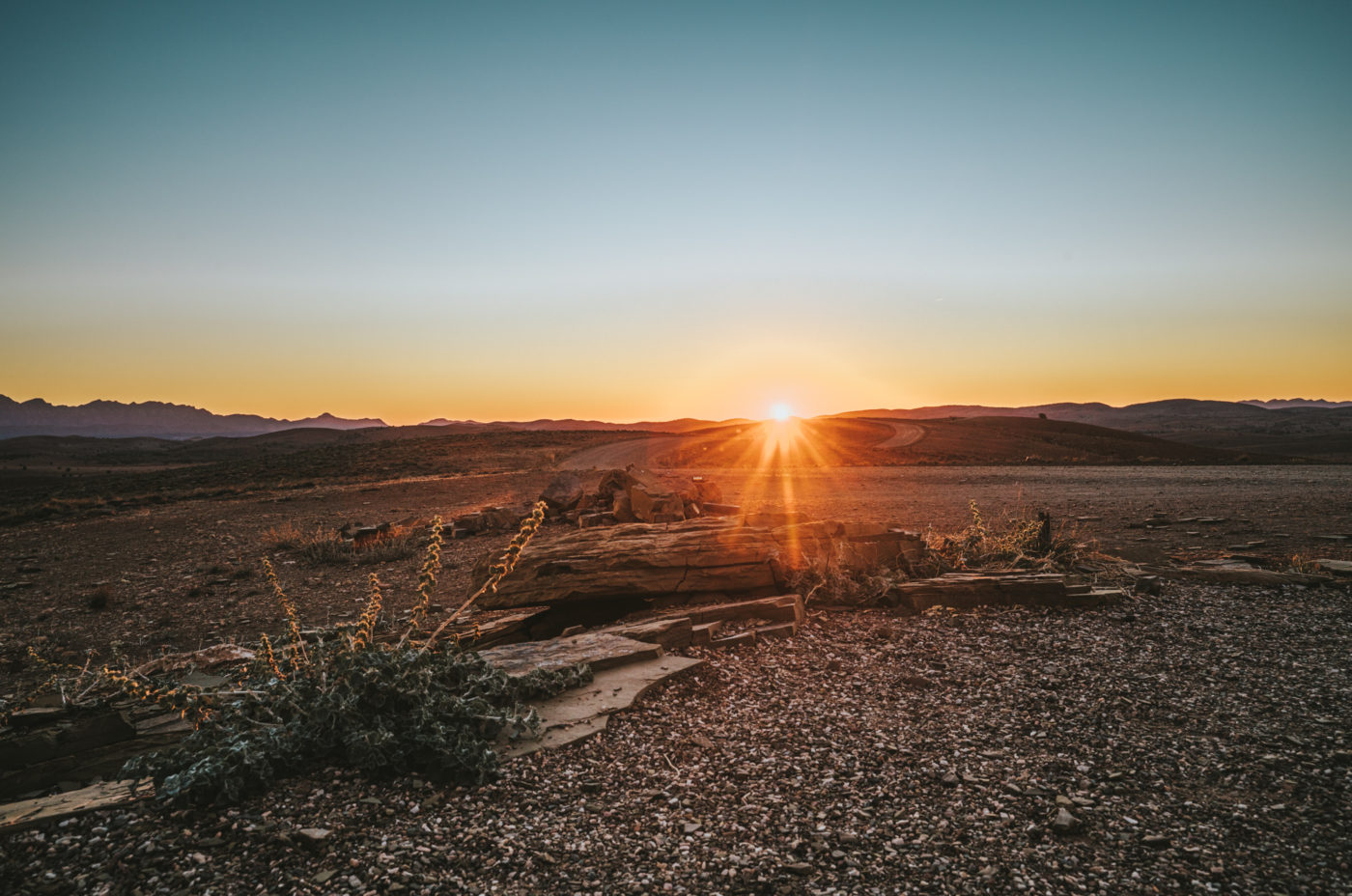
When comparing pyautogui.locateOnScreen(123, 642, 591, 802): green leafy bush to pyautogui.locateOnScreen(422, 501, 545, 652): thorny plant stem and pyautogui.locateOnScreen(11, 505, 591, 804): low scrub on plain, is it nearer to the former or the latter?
pyautogui.locateOnScreen(11, 505, 591, 804): low scrub on plain

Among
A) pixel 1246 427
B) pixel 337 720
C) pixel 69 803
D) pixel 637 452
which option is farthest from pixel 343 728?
pixel 1246 427

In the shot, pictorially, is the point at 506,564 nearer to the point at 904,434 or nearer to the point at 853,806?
the point at 853,806

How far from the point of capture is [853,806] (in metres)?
3.70

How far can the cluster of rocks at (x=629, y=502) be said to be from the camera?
42.9ft

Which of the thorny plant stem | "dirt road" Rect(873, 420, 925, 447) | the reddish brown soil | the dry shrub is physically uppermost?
"dirt road" Rect(873, 420, 925, 447)

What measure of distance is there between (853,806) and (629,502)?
10.2 m

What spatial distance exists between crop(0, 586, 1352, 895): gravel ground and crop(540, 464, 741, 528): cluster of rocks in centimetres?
716

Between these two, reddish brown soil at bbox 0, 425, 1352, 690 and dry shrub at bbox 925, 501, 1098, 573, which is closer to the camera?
dry shrub at bbox 925, 501, 1098, 573

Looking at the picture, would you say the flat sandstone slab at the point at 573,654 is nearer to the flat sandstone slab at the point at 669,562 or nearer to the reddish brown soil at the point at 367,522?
the flat sandstone slab at the point at 669,562

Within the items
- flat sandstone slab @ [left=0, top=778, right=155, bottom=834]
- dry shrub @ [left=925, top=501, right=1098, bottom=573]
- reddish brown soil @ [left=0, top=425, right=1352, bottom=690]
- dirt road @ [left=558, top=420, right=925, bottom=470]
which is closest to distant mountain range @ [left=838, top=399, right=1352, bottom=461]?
Answer: dirt road @ [left=558, top=420, right=925, bottom=470]

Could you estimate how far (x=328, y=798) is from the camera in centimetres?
358

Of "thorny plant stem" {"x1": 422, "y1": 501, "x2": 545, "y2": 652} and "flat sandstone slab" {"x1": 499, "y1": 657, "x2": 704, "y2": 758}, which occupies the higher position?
"thorny plant stem" {"x1": 422, "y1": 501, "x2": 545, "y2": 652}

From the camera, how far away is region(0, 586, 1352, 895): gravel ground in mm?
3078

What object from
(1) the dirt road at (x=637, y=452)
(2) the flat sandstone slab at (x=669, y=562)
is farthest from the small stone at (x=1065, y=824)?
(1) the dirt road at (x=637, y=452)
